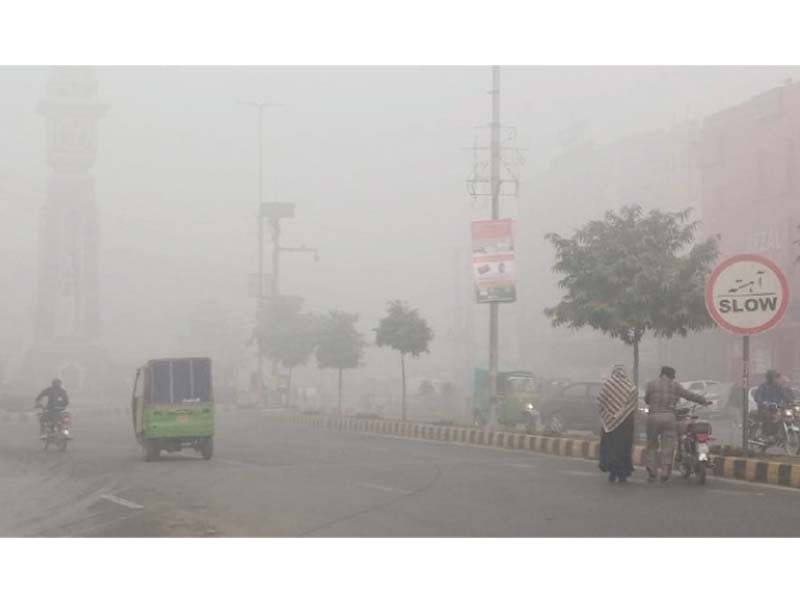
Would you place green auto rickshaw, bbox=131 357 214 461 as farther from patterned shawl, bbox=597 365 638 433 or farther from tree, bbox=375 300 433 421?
tree, bbox=375 300 433 421

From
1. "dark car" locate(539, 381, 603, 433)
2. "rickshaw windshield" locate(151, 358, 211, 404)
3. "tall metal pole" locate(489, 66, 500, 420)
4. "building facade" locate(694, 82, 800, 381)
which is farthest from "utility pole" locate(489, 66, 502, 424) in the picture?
"building facade" locate(694, 82, 800, 381)

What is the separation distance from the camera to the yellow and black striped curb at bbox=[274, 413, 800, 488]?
1703cm

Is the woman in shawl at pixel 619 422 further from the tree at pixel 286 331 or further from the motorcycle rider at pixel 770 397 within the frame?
the tree at pixel 286 331

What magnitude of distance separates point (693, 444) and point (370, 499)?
4.76 meters

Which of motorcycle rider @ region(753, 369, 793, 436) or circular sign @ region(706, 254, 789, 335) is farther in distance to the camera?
motorcycle rider @ region(753, 369, 793, 436)

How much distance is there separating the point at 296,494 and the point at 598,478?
188 inches

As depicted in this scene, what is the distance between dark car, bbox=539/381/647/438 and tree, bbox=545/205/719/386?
327 cm

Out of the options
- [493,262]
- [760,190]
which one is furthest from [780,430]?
[760,190]

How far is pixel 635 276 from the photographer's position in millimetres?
26781

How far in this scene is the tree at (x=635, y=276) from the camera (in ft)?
88.5

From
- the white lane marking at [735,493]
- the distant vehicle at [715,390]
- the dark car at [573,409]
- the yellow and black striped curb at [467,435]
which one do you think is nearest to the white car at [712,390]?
the distant vehicle at [715,390]

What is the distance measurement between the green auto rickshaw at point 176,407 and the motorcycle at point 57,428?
4.41 metres

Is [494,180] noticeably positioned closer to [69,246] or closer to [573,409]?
[573,409]

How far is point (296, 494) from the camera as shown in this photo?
50.6ft
